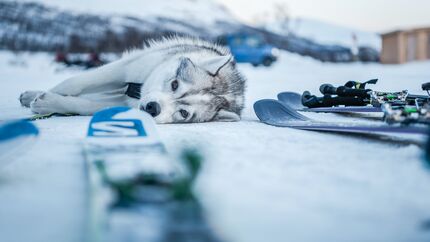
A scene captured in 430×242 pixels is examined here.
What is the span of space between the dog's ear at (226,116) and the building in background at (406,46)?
13020mm

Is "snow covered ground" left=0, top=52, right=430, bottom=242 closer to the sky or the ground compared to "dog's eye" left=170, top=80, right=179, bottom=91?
closer to the ground

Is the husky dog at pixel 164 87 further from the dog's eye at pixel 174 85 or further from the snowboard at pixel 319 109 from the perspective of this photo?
the snowboard at pixel 319 109

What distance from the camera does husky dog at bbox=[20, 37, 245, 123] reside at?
3.05 m

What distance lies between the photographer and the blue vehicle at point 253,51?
1802 centimetres

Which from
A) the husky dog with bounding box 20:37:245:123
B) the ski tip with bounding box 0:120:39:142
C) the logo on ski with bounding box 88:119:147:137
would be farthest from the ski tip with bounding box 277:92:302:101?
the ski tip with bounding box 0:120:39:142

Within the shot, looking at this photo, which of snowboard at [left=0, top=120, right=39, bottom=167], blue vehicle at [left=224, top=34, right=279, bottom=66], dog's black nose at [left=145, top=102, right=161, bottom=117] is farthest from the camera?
blue vehicle at [left=224, top=34, right=279, bottom=66]

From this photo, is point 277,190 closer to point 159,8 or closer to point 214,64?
point 214,64

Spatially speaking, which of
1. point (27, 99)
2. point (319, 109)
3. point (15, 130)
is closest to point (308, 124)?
point (319, 109)

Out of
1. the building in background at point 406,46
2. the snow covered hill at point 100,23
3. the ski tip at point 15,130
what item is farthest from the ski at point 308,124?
the snow covered hill at point 100,23

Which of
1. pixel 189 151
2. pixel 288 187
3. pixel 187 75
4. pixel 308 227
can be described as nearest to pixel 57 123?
pixel 187 75

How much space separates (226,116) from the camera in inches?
130

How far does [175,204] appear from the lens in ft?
3.89

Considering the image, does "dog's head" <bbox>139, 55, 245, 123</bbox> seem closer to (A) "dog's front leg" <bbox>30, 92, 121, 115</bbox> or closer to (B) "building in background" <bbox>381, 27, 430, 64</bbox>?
(A) "dog's front leg" <bbox>30, 92, 121, 115</bbox>

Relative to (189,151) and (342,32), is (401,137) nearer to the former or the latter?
(189,151)
